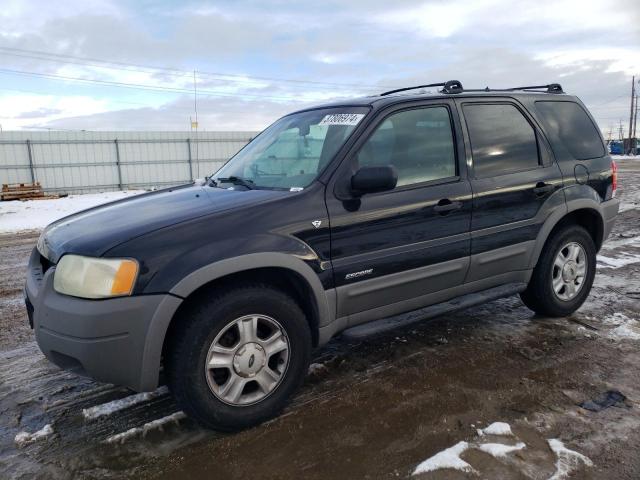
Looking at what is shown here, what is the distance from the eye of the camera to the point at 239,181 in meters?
3.73

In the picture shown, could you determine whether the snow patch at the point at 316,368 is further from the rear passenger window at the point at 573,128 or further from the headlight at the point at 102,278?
the rear passenger window at the point at 573,128

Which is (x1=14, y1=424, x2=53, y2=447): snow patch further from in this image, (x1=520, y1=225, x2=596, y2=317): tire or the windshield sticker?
(x1=520, y1=225, x2=596, y2=317): tire

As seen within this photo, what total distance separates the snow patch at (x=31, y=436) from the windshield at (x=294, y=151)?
193 cm

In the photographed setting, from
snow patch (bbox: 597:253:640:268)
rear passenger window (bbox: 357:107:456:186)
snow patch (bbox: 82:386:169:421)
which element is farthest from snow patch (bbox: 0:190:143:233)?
snow patch (bbox: 597:253:640:268)

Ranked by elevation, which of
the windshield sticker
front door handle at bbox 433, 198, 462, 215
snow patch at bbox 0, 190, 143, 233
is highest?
the windshield sticker

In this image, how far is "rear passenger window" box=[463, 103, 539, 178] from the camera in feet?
12.9

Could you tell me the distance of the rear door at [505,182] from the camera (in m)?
3.87

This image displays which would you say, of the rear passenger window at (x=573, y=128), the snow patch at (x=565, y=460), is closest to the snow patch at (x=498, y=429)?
the snow patch at (x=565, y=460)

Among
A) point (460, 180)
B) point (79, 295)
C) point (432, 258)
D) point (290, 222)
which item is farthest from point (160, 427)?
point (460, 180)

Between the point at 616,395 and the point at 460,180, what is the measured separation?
1.73 metres

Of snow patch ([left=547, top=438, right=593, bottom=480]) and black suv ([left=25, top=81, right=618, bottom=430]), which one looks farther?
black suv ([left=25, top=81, right=618, bottom=430])

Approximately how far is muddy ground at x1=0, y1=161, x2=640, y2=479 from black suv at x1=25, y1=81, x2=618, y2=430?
0.28 m

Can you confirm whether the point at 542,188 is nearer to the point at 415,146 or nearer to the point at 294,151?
the point at 415,146

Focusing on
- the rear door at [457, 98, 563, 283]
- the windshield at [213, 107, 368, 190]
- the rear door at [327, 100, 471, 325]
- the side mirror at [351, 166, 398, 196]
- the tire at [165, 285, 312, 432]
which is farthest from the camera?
the rear door at [457, 98, 563, 283]
